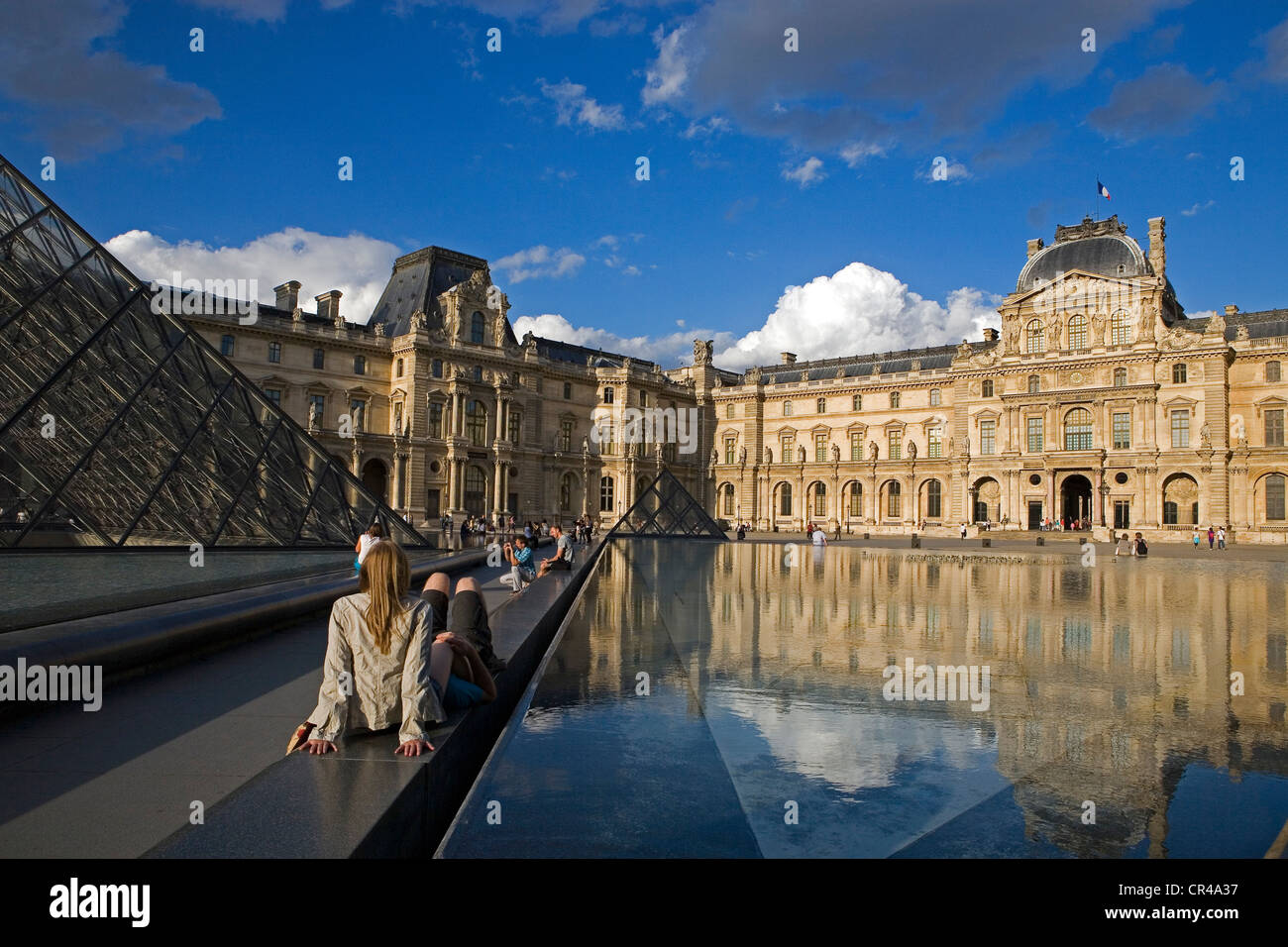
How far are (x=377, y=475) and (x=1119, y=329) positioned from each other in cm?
4091

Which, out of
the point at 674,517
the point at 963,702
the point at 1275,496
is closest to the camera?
the point at 963,702

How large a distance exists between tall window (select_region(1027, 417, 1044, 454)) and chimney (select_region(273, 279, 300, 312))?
136 ft

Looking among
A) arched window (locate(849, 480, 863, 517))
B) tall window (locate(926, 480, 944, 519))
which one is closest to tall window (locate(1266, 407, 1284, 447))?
tall window (locate(926, 480, 944, 519))

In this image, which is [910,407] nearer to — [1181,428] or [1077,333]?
[1077,333]

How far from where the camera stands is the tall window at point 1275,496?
4138 cm

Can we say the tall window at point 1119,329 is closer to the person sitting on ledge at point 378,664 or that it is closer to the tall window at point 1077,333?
the tall window at point 1077,333

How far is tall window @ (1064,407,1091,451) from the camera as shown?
45.7 metres

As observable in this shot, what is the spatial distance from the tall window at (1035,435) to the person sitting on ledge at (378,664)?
161 feet

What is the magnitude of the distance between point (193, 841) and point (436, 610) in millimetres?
2387

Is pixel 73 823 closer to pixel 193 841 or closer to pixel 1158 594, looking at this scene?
pixel 193 841

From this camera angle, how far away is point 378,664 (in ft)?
11.8

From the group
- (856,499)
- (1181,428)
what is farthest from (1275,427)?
(856,499)

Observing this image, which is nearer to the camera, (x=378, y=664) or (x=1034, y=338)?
(x=378, y=664)
